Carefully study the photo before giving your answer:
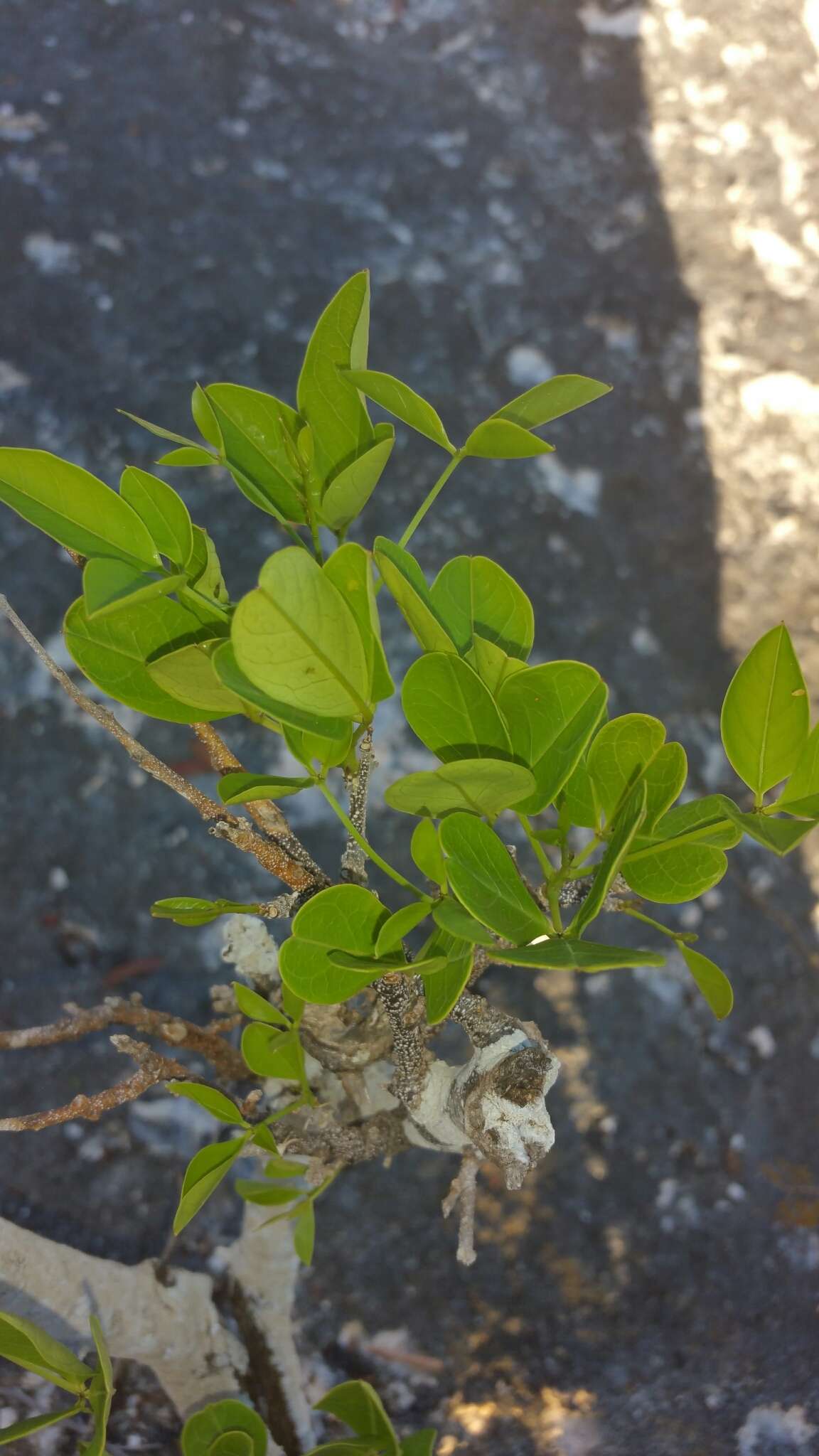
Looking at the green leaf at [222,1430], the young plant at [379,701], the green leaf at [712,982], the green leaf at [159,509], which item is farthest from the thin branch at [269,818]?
the green leaf at [222,1430]

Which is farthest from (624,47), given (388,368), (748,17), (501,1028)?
(501,1028)

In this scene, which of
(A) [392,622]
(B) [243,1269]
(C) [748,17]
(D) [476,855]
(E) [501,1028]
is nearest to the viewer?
(D) [476,855]

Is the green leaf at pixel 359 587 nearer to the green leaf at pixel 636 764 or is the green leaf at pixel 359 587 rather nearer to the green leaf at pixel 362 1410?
the green leaf at pixel 636 764

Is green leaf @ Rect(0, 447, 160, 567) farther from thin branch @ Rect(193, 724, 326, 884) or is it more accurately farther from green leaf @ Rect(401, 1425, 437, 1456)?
green leaf @ Rect(401, 1425, 437, 1456)

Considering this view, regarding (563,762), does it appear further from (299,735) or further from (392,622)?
(392,622)

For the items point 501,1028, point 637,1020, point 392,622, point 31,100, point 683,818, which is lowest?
point 637,1020

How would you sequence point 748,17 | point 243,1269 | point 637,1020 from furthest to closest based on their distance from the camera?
point 748,17 < point 637,1020 < point 243,1269
